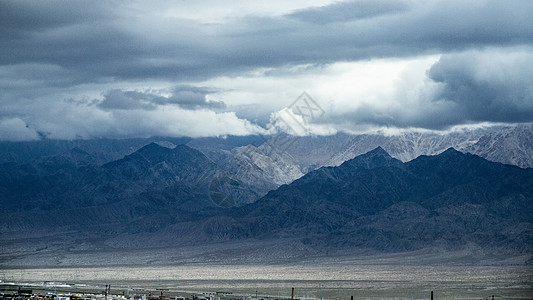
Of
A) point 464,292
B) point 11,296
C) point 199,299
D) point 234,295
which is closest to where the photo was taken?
point 11,296

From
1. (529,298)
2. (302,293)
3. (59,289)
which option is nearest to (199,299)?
(302,293)

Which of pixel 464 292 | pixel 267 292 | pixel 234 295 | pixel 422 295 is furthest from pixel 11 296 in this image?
pixel 464 292

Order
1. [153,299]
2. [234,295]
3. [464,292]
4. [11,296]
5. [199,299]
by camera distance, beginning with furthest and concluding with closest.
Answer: [464,292]
[234,295]
[199,299]
[153,299]
[11,296]

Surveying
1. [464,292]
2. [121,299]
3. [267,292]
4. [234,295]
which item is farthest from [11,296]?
[464,292]

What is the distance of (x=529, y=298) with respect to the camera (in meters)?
170

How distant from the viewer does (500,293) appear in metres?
194

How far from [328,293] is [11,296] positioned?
3169 inches

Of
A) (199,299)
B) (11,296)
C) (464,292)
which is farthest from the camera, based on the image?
(464,292)

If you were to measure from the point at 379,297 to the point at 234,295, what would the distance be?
108ft

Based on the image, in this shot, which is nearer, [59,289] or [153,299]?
[153,299]

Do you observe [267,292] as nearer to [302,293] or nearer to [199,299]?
[302,293]

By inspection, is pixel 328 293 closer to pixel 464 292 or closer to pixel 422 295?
pixel 422 295

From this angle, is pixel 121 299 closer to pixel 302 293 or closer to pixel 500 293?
pixel 302 293

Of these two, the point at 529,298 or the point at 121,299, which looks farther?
the point at 529,298
